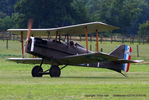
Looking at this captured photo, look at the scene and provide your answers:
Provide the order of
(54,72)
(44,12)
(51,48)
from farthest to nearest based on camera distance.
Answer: (44,12), (51,48), (54,72)

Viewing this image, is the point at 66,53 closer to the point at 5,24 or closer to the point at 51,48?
the point at 51,48

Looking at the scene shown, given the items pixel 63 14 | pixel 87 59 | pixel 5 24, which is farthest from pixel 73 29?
pixel 5 24

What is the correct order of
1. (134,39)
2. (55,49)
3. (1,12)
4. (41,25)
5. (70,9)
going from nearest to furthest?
(55,49), (134,39), (41,25), (70,9), (1,12)

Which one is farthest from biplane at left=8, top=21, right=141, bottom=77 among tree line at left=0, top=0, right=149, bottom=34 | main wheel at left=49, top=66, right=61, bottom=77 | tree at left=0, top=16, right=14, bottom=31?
tree at left=0, top=16, right=14, bottom=31

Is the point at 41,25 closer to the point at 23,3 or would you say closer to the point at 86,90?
the point at 23,3

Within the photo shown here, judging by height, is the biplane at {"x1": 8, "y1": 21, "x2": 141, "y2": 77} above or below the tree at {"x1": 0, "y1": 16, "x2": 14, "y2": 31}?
below

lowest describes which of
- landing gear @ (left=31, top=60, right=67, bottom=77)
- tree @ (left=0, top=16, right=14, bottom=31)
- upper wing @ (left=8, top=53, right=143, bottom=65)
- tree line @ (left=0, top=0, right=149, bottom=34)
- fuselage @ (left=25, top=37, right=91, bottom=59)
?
landing gear @ (left=31, top=60, right=67, bottom=77)

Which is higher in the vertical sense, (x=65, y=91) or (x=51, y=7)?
(x=51, y=7)

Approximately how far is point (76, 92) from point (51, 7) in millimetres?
75089

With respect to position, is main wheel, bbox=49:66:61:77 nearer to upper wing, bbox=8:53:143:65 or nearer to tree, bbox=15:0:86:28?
upper wing, bbox=8:53:143:65

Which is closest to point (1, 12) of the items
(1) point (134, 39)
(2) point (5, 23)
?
(2) point (5, 23)

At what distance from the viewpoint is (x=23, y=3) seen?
301 feet

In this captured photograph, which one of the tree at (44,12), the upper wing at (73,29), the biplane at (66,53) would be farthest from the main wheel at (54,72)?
the tree at (44,12)

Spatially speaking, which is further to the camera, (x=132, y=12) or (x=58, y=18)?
(x=132, y=12)
